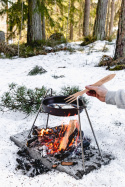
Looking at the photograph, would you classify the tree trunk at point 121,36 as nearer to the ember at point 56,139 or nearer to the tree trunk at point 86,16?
the ember at point 56,139

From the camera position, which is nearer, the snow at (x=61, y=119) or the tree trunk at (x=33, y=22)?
the snow at (x=61, y=119)

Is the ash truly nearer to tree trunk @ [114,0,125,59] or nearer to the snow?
the snow

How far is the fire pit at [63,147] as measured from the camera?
2362 mm

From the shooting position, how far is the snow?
228 cm

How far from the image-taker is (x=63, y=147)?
105 inches

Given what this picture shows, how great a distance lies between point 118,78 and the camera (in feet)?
18.9

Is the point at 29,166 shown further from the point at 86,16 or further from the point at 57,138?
the point at 86,16

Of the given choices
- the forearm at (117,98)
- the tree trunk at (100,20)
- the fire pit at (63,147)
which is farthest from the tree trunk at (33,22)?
the forearm at (117,98)

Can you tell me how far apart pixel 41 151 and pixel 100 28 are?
1010 cm

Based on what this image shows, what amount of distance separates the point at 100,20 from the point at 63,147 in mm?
10122

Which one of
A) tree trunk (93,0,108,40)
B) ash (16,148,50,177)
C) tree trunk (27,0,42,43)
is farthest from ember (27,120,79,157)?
tree trunk (93,0,108,40)

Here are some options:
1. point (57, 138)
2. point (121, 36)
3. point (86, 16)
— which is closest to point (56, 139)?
point (57, 138)

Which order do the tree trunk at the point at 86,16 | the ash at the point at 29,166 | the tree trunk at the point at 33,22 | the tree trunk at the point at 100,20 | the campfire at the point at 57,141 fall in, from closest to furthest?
the ash at the point at 29,166 < the campfire at the point at 57,141 < the tree trunk at the point at 33,22 < the tree trunk at the point at 100,20 < the tree trunk at the point at 86,16

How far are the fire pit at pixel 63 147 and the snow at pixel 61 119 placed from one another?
0.32 ft
